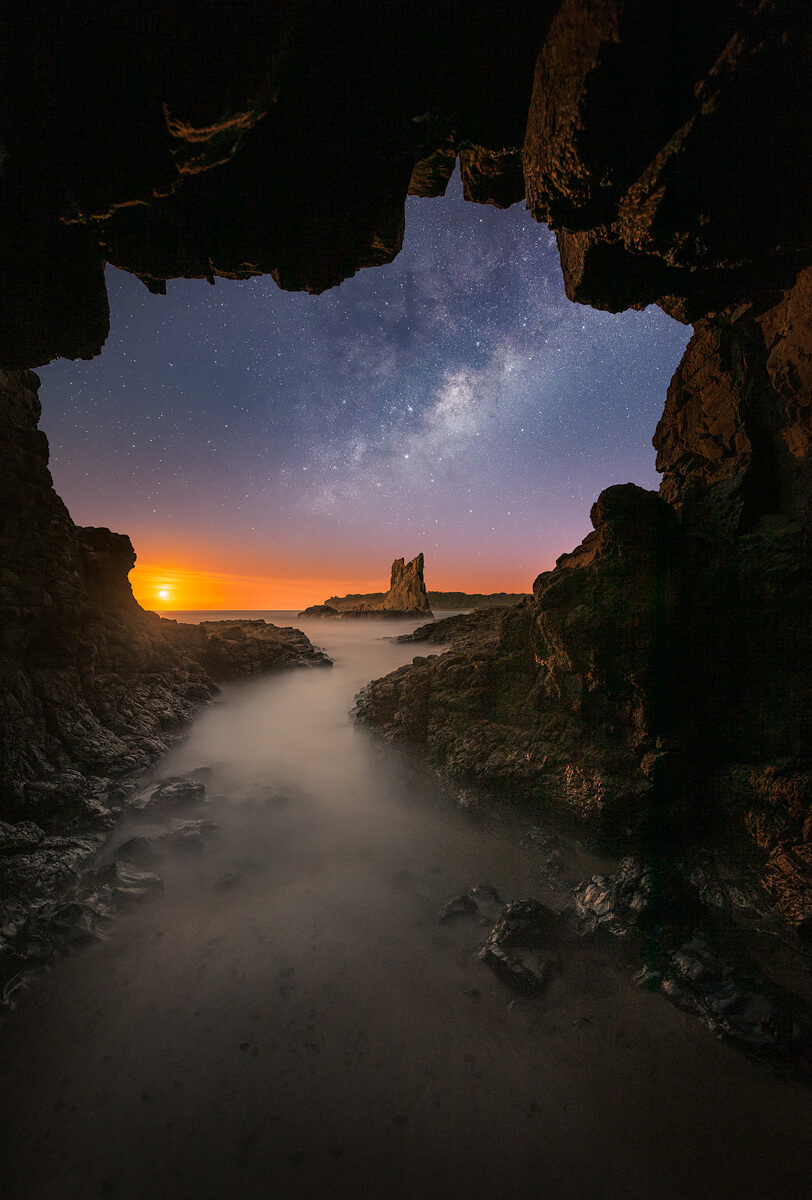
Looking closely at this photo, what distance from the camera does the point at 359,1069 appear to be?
3.21 meters

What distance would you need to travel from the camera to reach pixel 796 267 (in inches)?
155

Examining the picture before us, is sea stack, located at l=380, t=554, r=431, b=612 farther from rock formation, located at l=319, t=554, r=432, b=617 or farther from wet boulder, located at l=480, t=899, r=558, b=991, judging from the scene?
wet boulder, located at l=480, t=899, r=558, b=991

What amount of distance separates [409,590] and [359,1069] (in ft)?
236

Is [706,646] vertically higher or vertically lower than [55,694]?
higher

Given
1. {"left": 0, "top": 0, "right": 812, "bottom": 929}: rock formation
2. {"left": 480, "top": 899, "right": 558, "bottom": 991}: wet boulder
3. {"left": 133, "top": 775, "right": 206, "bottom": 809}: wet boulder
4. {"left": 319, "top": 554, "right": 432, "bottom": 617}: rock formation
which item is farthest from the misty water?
{"left": 319, "top": 554, "right": 432, "bottom": 617}: rock formation

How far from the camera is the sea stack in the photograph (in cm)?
7344

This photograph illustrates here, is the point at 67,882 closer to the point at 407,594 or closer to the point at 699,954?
the point at 699,954

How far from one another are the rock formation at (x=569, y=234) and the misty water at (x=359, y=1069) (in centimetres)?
219

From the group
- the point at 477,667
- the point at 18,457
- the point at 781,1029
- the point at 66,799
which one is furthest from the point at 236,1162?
the point at 18,457

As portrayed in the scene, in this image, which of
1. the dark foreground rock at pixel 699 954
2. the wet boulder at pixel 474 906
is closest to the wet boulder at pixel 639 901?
the dark foreground rock at pixel 699 954

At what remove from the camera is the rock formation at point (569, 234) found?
312 centimetres

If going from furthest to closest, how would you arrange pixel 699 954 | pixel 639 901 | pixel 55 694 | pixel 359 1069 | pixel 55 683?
pixel 55 683 → pixel 55 694 → pixel 639 901 → pixel 699 954 → pixel 359 1069

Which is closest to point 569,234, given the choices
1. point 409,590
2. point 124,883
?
point 124,883

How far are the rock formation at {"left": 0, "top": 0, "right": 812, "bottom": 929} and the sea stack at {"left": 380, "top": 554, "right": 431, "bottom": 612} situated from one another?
65.5 m
